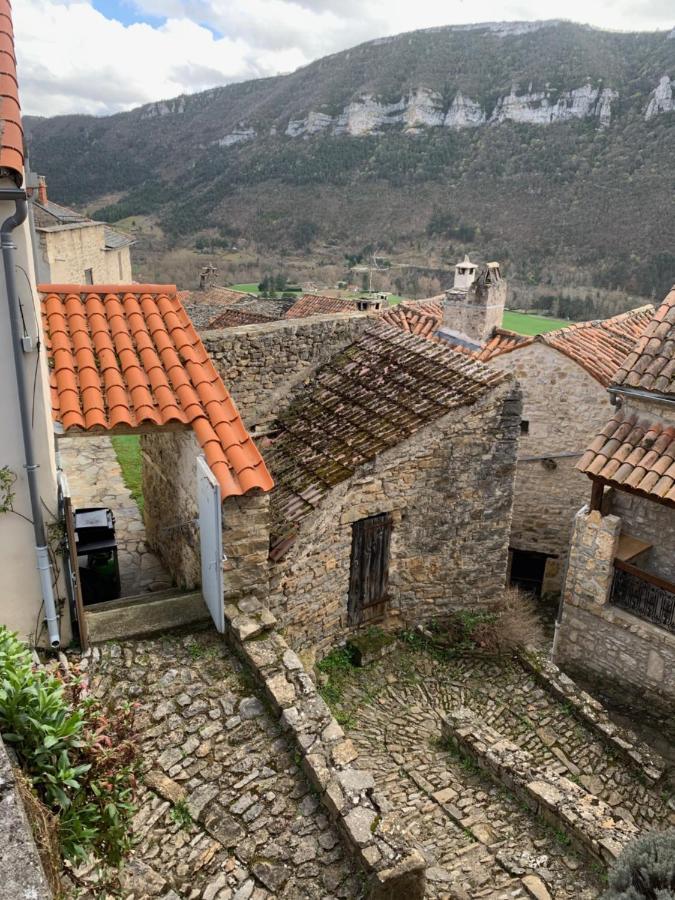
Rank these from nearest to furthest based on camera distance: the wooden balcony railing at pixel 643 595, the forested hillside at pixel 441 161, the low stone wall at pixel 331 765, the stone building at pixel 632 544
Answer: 1. the low stone wall at pixel 331 765
2. the stone building at pixel 632 544
3. the wooden balcony railing at pixel 643 595
4. the forested hillside at pixel 441 161

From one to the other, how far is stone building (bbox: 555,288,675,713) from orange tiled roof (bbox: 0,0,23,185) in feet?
23.4

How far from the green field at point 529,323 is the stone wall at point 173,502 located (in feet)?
114

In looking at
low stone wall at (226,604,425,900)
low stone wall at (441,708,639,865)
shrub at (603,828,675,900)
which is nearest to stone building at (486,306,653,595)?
low stone wall at (441,708,639,865)

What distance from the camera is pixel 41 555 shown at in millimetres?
5039

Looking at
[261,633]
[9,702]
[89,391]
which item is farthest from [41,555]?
[9,702]

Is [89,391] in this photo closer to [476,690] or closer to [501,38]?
[476,690]

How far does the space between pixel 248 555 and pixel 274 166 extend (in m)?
83.9

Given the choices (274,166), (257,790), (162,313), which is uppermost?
(274,166)

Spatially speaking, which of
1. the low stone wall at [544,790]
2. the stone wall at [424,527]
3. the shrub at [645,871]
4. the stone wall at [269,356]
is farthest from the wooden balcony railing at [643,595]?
the stone wall at [269,356]

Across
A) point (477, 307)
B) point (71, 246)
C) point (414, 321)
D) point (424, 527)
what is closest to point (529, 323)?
point (477, 307)

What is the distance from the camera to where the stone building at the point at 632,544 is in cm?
830

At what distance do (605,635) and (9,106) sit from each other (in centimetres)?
928

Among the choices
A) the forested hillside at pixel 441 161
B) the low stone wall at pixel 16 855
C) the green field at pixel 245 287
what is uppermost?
the forested hillside at pixel 441 161

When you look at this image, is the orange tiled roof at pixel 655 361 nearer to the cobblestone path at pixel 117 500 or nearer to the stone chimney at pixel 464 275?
the cobblestone path at pixel 117 500
